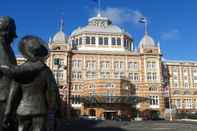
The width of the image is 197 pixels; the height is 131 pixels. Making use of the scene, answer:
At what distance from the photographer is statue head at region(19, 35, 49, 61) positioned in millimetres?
5656

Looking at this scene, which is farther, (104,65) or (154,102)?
(104,65)

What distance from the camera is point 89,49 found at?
78250 mm

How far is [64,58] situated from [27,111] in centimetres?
6866

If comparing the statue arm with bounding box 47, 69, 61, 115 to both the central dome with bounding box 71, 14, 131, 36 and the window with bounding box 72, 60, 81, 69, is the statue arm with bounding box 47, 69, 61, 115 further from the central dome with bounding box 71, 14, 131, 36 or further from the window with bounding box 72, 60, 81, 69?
the central dome with bounding box 71, 14, 131, 36

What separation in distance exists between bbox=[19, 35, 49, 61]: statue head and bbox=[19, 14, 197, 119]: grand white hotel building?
6057 cm

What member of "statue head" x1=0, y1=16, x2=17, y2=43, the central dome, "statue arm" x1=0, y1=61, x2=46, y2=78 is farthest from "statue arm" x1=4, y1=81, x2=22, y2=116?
the central dome

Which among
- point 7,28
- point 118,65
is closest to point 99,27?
point 118,65

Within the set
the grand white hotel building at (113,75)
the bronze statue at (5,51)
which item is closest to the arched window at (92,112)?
the grand white hotel building at (113,75)

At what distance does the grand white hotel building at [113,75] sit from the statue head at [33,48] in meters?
60.6

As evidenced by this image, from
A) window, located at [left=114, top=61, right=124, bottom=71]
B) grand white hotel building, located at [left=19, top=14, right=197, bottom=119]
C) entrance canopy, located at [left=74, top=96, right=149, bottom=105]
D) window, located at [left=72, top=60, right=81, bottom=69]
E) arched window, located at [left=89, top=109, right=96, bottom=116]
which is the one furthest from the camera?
window, located at [left=114, top=61, right=124, bottom=71]

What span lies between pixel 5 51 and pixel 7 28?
0.39m

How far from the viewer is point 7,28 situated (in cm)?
593

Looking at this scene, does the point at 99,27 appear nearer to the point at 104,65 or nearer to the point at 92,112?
the point at 104,65

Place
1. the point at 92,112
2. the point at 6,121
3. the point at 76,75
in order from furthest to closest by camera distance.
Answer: the point at 76,75
the point at 92,112
the point at 6,121
